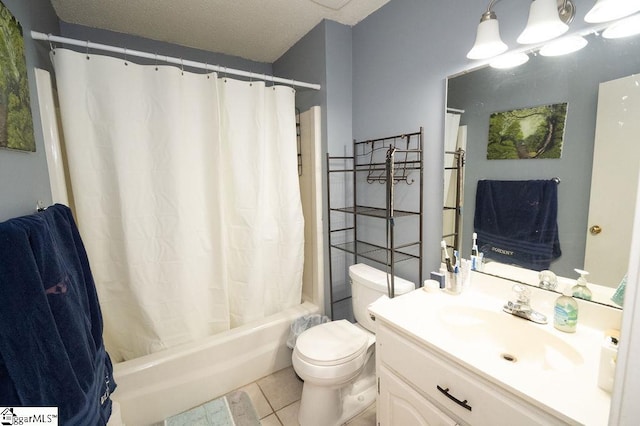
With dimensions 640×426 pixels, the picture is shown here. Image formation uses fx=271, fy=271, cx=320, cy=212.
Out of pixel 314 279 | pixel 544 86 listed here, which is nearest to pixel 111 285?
pixel 314 279

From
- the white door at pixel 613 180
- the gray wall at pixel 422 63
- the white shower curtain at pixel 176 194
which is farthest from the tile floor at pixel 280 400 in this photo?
the white door at pixel 613 180

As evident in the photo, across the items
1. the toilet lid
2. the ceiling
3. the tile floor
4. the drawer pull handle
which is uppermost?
the ceiling

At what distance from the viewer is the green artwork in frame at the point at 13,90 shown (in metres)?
0.83

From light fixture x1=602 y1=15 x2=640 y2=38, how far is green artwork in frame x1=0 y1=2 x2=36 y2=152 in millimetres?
1948

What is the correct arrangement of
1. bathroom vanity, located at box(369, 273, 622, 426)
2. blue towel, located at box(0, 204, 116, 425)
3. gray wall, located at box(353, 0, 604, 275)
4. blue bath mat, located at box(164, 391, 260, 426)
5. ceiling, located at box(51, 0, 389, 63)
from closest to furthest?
blue towel, located at box(0, 204, 116, 425)
bathroom vanity, located at box(369, 273, 622, 426)
gray wall, located at box(353, 0, 604, 275)
blue bath mat, located at box(164, 391, 260, 426)
ceiling, located at box(51, 0, 389, 63)

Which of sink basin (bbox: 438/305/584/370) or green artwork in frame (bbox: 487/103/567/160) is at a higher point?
green artwork in frame (bbox: 487/103/567/160)

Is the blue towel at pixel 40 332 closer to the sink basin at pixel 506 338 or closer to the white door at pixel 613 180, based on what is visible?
the sink basin at pixel 506 338

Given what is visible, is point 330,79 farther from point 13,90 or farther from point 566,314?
point 566,314

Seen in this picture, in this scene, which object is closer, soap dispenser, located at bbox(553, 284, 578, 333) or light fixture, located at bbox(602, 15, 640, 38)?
light fixture, located at bbox(602, 15, 640, 38)

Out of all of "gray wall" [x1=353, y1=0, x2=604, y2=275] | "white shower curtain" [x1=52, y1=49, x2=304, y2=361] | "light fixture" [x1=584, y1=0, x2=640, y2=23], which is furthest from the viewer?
"white shower curtain" [x1=52, y1=49, x2=304, y2=361]

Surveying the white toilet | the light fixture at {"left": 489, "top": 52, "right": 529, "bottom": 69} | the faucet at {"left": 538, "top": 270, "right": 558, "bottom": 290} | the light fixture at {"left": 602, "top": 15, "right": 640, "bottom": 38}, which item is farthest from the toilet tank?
the light fixture at {"left": 602, "top": 15, "right": 640, "bottom": 38}

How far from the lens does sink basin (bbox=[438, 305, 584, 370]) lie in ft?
2.95

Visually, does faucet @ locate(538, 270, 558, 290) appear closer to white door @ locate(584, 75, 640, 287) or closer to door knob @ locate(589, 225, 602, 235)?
white door @ locate(584, 75, 640, 287)

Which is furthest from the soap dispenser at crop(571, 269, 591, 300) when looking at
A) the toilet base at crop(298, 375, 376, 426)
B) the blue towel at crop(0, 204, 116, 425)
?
the blue towel at crop(0, 204, 116, 425)
